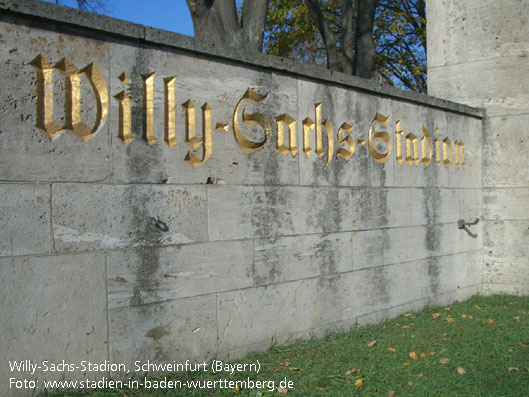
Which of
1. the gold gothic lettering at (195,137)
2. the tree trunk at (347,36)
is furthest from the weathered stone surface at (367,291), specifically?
the tree trunk at (347,36)

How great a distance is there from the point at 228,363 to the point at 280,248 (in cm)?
106

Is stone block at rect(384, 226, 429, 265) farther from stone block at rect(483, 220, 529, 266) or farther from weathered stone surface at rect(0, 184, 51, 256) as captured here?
weathered stone surface at rect(0, 184, 51, 256)

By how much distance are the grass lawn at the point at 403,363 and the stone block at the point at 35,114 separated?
1.36 m

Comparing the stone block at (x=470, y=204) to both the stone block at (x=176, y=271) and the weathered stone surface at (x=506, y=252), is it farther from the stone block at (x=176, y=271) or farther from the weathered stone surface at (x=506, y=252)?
the stone block at (x=176, y=271)

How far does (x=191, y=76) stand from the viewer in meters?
4.25

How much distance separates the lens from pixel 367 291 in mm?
5770

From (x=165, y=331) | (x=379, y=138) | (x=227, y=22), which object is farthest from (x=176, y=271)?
(x=227, y=22)

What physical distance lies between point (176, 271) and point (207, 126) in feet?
3.68

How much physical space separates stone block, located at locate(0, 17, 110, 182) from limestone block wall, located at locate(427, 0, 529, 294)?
582cm

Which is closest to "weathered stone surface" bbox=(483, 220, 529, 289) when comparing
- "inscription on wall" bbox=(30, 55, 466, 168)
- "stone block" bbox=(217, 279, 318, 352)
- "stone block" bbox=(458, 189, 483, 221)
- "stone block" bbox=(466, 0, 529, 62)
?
"stone block" bbox=(458, 189, 483, 221)

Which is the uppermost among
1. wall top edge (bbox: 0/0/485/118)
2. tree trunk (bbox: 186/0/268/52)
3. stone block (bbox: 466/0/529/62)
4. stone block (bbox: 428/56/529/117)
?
tree trunk (bbox: 186/0/268/52)

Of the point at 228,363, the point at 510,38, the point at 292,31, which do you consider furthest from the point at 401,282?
the point at 292,31

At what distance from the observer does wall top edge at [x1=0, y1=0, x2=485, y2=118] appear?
338cm

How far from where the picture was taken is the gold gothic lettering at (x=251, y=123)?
4570 mm
